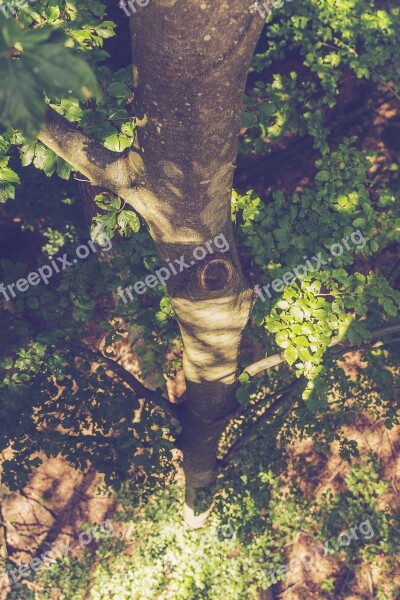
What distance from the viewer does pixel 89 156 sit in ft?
7.06

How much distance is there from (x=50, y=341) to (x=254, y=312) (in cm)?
171

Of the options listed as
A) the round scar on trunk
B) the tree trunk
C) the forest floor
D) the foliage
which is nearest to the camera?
the tree trunk

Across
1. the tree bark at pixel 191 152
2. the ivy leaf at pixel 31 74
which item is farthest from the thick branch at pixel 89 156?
the ivy leaf at pixel 31 74

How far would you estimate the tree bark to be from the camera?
4.93 feet

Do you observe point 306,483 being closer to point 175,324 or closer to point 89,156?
point 175,324

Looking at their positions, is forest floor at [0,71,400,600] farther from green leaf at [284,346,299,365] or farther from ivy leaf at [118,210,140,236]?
ivy leaf at [118,210,140,236]

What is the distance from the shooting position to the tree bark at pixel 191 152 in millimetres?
1502

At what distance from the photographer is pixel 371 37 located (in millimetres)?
4039

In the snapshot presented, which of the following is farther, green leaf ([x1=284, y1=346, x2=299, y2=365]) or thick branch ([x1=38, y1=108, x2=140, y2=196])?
green leaf ([x1=284, y1=346, x2=299, y2=365])

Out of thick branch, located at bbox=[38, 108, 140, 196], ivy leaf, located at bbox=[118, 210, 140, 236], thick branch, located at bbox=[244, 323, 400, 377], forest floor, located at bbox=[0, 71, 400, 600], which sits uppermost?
thick branch, located at bbox=[38, 108, 140, 196]

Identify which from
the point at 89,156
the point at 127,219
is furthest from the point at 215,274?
the point at 89,156

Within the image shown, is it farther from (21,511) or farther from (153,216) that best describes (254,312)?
(21,511)

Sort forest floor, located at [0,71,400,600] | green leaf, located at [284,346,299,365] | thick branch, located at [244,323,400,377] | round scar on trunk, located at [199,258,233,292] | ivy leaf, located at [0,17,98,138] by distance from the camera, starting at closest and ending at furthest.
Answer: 1. ivy leaf, located at [0,17,98,138]
2. round scar on trunk, located at [199,258,233,292]
3. green leaf, located at [284,346,299,365]
4. thick branch, located at [244,323,400,377]
5. forest floor, located at [0,71,400,600]

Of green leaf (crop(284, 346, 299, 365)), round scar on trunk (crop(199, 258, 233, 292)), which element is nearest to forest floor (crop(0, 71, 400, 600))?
green leaf (crop(284, 346, 299, 365))
